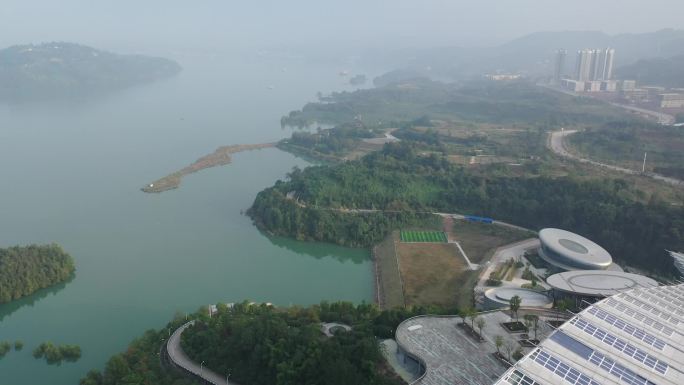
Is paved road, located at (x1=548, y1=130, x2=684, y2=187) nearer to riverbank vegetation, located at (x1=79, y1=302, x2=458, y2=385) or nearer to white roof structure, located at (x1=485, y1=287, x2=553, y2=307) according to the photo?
white roof structure, located at (x1=485, y1=287, x2=553, y2=307)

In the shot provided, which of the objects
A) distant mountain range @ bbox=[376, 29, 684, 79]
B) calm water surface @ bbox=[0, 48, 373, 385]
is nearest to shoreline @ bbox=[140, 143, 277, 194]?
calm water surface @ bbox=[0, 48, 373, 385]

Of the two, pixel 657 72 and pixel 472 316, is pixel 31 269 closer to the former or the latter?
pixel 472 316

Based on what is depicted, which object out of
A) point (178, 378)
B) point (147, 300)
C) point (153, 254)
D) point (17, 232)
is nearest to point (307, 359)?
point (178, 378)

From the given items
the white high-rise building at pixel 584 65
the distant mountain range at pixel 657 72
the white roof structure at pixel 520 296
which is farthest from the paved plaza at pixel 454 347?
the white high-rise building at pixel 584 65

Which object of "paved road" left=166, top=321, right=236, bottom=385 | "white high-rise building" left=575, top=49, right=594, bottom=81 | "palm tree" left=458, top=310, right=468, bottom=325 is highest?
"white high-rise building" left=575, top=49, right=594, bottom=81

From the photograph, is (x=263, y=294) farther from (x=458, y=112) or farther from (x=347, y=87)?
(x=347, y=87)

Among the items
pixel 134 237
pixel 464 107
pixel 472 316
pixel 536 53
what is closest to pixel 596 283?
pixel 472 316
